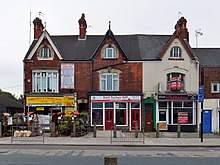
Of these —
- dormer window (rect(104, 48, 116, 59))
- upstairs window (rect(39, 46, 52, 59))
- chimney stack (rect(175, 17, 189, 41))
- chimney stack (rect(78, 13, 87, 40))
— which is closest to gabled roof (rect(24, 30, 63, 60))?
upstairs window (rect(39, 46, 52, 59))

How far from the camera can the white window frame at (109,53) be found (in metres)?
38.5

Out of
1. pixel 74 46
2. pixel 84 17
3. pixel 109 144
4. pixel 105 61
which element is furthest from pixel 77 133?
pixel 84 17

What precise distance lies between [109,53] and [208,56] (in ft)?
38.9

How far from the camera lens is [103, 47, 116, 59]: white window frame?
38.5 meters

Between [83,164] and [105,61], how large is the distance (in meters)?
24.8

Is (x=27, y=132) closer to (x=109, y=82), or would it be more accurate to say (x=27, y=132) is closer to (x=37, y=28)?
(x=109, y=82)

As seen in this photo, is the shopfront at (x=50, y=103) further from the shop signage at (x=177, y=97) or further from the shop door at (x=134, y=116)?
the shop signage at (x=177, y=97)

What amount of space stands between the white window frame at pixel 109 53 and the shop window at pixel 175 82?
6.03m

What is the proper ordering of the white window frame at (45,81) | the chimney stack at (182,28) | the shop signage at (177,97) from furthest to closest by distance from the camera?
the chimney stack at (182,28)
the white window frame at (45,81)
the shop signage at (177,97)

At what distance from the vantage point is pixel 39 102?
37.7 m

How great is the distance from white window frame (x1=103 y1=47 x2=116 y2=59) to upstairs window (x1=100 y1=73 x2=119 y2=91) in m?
1.87

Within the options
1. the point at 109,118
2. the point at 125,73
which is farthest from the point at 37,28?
the point at 109,118

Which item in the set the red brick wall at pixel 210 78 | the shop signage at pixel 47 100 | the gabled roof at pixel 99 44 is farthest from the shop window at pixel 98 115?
the red brick wall at pixel 210 78

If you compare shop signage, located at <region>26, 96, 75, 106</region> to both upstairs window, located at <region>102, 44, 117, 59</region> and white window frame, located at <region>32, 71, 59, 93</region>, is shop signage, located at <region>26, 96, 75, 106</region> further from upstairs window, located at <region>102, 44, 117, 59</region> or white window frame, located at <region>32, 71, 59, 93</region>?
upstairs window, located at <region>102, 44, 117, 59</region>
